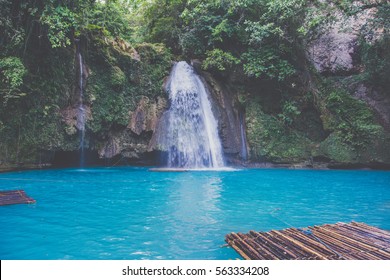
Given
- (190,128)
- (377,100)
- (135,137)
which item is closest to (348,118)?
(377,100)

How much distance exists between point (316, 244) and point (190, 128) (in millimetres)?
11699

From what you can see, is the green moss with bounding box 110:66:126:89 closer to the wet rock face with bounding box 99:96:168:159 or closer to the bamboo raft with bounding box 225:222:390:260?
the wet rock face with bounding box 99:96:168:159

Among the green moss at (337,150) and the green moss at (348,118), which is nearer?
the green moss at (348,118)

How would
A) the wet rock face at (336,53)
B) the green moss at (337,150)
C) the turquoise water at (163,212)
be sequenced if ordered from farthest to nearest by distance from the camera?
1. the wet rock face at (336,53)
2. the green moss at (337,150)
3. the turquoise water at (163,212)

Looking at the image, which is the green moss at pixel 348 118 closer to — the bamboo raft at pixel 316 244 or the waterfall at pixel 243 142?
the waterfall at pixel 243 142

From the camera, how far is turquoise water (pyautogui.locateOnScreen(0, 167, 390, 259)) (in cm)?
448

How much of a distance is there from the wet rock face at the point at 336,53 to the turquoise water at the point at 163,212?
8.70 metres

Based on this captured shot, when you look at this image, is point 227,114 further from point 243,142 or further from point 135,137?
point 135,137

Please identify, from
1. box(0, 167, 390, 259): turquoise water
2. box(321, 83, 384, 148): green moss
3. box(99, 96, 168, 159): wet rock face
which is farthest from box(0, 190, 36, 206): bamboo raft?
box(321, 83, 384, 148): green moss

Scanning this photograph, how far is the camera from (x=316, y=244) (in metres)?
4.21

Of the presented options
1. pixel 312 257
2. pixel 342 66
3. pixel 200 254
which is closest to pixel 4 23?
pixel 200 254

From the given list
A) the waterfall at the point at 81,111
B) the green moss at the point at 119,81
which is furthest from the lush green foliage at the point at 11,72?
the green moss at the point at 119,81

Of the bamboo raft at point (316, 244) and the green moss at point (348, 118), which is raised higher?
the green moss at point (348, 118)

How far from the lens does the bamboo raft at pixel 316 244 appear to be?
3926 mm
